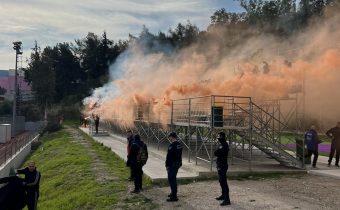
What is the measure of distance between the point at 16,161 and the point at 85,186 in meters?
14.1

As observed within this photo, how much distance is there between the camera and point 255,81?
22.9 meters

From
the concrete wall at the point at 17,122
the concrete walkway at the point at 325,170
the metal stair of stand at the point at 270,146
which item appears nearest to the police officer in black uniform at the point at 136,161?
the metal stair of stand at the point at 270,146

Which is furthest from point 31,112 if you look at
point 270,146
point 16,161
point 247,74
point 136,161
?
point 136,161

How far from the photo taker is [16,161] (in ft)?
89.7

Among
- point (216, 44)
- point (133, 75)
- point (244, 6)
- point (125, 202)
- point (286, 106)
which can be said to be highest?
point (244, 6)

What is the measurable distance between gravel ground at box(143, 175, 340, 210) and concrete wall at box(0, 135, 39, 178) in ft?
33.5

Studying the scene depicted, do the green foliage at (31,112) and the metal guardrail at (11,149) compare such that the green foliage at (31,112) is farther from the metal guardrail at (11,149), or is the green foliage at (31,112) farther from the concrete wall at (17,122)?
the metal guardrail at (11,149)

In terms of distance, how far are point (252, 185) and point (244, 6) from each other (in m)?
48.1

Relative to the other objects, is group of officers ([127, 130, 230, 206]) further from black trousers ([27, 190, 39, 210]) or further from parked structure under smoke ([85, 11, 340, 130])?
parked structure under smoke ([85, 11, 340, 130])

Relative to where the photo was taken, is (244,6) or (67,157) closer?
(67,157)

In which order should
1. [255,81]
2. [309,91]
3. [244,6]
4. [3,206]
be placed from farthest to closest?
[244,6] < [309,91] < [255,81] < [3,206]

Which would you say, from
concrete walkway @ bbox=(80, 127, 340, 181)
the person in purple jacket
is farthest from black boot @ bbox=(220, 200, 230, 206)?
the person in purple jacket

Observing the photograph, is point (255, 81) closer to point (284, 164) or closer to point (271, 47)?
point (284, 164)

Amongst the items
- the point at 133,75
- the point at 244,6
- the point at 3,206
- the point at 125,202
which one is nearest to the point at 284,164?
the point at 125,202
